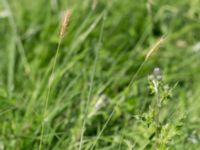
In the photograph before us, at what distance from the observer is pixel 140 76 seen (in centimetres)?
298

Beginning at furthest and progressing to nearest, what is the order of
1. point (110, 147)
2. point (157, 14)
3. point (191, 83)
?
point (157, 14), point (191, 83), point (110, 147)

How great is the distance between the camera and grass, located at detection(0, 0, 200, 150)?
7.24ft

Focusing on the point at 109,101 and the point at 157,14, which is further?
the point at 157,14

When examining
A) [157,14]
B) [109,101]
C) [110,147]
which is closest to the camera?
[110,147]

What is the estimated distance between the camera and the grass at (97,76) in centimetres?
221

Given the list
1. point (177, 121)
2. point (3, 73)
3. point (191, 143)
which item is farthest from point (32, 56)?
point (177, 121)

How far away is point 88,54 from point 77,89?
1.32 feet

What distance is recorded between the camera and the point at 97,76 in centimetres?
277

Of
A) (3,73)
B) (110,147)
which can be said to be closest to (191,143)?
(110,147)

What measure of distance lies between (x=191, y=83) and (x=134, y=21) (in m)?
0.62

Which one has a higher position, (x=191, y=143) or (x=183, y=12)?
(x=183, y=12)

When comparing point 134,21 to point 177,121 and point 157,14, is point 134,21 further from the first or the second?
point 177,121

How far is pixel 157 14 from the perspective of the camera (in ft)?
10.8

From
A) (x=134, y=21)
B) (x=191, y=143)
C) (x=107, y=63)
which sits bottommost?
(x=191, y=143)
